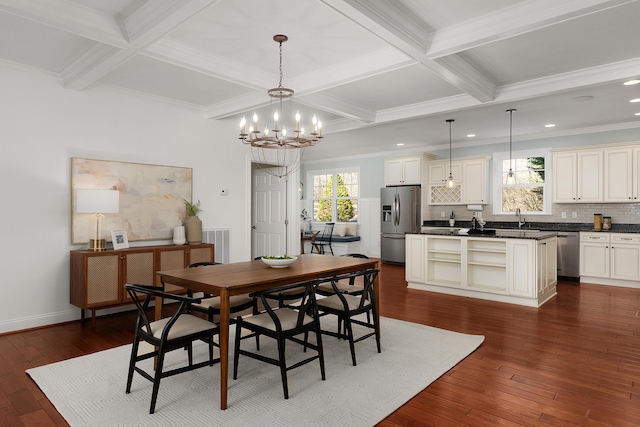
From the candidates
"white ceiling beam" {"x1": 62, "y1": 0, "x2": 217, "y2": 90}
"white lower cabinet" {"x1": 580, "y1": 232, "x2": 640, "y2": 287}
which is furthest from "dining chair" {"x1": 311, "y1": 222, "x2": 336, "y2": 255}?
"white ceiling beam" {"x1": 62, "y1": 0, "x2": 217, "y2": 90}

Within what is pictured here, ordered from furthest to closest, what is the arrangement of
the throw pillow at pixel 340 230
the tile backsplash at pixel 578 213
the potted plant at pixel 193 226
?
the throw pillow at pixel 340 230 < the tile backsplash at pixel 578 213 < the potted plant at pixel 193 226

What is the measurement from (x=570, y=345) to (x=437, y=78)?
A: 3049 millimetres

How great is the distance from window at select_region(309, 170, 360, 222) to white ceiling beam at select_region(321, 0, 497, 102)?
6171mm

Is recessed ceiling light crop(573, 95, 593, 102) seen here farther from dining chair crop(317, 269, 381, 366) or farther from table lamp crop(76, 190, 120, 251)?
table lamp crop(76, 190, 120, 251)

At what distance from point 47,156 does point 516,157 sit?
7.75 meters

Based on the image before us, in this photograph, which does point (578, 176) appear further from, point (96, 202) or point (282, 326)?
point (96, 202)

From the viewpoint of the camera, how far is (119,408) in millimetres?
2510

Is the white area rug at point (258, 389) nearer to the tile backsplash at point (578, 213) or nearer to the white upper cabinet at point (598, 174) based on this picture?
the white upper cabinet at point (598, 174)

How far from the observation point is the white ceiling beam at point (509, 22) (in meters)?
2.92

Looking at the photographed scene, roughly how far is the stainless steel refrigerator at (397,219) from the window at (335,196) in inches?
60.1

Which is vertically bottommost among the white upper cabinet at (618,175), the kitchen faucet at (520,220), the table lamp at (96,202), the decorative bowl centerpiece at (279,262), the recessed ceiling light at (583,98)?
the decorative bowl centerpiece at (279,262)

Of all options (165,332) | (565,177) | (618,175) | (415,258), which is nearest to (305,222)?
(415,258)

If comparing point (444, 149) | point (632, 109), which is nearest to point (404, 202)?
point (444, 149)

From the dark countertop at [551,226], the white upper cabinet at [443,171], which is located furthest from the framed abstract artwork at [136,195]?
the dark countertop at [551,226]
